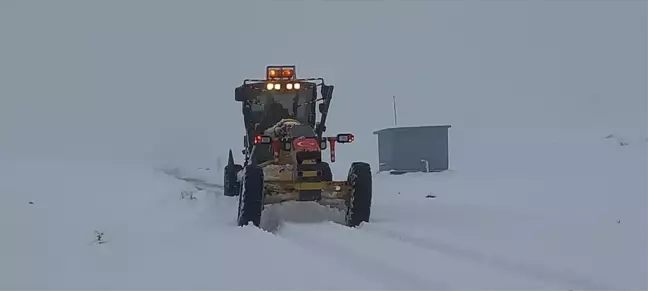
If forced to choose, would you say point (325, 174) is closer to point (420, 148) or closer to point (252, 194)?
point (252, 194)

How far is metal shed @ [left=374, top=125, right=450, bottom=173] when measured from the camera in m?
22.2

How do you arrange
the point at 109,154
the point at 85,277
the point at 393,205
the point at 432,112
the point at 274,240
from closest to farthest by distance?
the point at 85,277 < the point at 274,240 < the point at 393,205 < the point at 109,154 < the point at 432,112

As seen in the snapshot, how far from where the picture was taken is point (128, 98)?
183 feet

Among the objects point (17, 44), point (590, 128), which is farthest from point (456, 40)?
point (17, 44)

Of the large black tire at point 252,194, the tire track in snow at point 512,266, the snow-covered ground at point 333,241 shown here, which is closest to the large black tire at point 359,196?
the snow-covered ground at point 333,241

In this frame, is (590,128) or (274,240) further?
(590,128)

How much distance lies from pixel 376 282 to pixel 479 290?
2.85 feet

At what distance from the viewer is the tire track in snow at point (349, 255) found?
6.10 m

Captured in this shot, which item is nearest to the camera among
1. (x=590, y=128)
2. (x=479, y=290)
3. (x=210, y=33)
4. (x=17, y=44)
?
(x=479, y=290)

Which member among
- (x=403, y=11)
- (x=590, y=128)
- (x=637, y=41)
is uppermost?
(x=403, y=11)

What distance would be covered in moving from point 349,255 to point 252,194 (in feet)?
8.38

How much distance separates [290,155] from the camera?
1055 centimetres

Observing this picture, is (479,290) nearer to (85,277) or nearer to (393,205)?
(85,277)

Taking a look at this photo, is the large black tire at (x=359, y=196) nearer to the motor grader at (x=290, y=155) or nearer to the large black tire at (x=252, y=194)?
the motor grader at (x=290, y=155)
